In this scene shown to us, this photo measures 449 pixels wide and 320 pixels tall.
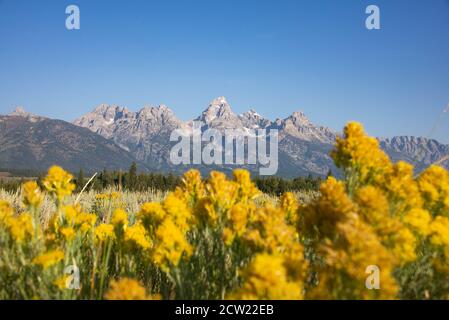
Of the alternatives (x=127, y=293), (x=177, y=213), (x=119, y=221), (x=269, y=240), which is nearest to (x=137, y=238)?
(x=119, y=221)

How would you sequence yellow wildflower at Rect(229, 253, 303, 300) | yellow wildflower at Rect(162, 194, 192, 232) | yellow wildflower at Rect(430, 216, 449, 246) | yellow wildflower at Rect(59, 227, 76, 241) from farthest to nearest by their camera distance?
yellow wildflower at Rect(162, 194, 192, 232), yellow wildflower at Rect(59, 227, 76, 241), yellow wildflower at Rect(430, 216, 449, 246), yellow wildflower at Rect(229, 253, 303, 300)

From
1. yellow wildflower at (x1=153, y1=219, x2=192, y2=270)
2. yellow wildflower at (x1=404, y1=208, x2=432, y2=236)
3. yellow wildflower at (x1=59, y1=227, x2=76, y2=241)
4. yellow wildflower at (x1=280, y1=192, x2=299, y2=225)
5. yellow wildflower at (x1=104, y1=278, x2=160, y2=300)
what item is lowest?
yellow wildflower at (x1=104, y1=278, x2=160, y2=300)

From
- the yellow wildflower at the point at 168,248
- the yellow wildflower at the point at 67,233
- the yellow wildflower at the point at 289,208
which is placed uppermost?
the yellow wildflower at the point at 289,208

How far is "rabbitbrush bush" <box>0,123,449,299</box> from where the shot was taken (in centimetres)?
197

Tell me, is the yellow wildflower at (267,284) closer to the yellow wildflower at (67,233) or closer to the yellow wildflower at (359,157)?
the yellow wildflower at (359,157)

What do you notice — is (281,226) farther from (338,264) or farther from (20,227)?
(20,227)

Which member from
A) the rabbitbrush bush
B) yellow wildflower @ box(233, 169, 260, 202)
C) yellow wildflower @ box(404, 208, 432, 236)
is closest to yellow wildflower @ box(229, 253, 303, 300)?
the rabbitbrush bush

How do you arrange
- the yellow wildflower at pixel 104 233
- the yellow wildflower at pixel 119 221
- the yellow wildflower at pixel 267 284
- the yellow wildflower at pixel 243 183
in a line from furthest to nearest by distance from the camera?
the yellow wildflower at pixel 104 233 → the yellow wildflower at pixel 119 221 → the yellow wildflower at pixel 243 183 → the yellow wildflower at pixel 267 284

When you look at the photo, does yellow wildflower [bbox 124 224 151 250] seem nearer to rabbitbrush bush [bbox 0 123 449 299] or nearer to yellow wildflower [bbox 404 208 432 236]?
rabbitbrush bush [bbox 0 123 449 299]

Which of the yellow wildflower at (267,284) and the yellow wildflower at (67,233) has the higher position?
the yellow wildflower at (67,233)

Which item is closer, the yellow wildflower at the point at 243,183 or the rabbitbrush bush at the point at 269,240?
the rabbitbrush bush at the point at 269,240

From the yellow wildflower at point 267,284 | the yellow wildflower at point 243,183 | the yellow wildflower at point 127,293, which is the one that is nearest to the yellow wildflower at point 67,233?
the yellow wildflower at point 127,293

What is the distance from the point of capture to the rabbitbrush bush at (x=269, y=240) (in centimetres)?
197
